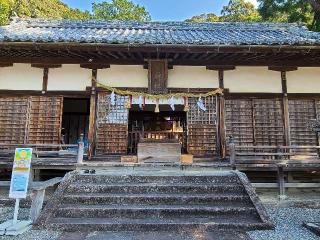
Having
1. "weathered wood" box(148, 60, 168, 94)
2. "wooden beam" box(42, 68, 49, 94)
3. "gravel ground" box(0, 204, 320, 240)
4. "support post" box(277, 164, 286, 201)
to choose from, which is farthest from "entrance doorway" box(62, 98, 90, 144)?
"support post" box(277, 164, 286, 201)

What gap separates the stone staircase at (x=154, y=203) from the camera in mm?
5211

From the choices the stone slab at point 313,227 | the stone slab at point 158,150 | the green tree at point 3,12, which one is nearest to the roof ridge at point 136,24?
the stone slab at point 158,150

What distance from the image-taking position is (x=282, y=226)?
5570 millimetres

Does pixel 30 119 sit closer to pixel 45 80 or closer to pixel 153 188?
pixel 45 80

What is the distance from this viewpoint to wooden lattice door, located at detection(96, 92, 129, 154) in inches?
365

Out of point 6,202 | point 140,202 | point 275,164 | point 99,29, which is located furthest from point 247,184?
point 99,29

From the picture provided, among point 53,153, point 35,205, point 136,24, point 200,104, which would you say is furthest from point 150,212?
point 136,24

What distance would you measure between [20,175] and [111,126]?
4064mm

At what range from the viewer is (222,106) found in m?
9.49

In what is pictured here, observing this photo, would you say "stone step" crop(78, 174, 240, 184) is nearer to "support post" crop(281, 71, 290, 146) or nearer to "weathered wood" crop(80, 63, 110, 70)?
"support post" crop(281, 71, 290, 146)

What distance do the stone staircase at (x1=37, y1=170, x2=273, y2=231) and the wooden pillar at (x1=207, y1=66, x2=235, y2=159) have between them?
7.19ft

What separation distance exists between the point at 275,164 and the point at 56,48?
23.2ft

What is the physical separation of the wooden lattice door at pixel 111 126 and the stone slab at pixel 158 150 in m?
0.61

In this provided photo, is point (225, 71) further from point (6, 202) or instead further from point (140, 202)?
point (6, 202)
